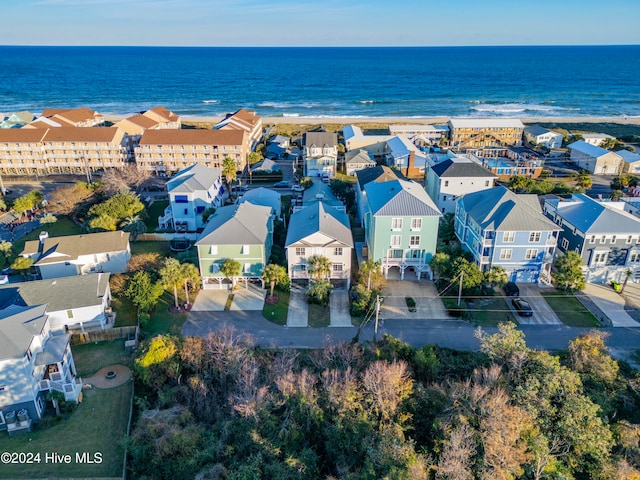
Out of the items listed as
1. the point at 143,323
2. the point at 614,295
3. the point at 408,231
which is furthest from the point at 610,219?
the point at 143,323

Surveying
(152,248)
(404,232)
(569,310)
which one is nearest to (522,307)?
(569,310)

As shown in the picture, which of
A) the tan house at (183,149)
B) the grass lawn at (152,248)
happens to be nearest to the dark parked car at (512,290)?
the grass lawn at (152,248)

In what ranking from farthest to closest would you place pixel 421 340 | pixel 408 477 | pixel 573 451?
pixel 421 340 < pixel 573 451 < pixel 408 477

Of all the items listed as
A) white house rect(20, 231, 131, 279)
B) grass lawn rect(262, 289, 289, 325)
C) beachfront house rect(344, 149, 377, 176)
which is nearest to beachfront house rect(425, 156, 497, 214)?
beachfront house rect(344, 149, 377, 176)

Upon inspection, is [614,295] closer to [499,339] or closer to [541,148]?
[499,339]

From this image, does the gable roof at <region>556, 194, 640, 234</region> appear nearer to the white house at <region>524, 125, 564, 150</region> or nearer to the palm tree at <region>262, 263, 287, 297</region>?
the palm tree at <region>262, 263, 287, 297</region>

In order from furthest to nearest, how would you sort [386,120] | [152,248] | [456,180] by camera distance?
[386,120] → [456,180] → [152,248]

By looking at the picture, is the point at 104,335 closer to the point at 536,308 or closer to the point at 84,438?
the point at 84,438

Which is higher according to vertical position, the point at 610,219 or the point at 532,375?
the point at 610,219
